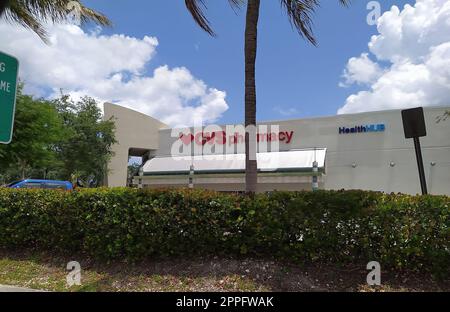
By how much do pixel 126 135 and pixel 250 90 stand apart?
2499cm

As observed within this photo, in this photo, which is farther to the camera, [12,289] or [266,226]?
[12,289]

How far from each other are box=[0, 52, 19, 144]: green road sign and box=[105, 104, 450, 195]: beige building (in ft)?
63.5

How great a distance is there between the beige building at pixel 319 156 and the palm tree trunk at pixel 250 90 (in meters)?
15.2

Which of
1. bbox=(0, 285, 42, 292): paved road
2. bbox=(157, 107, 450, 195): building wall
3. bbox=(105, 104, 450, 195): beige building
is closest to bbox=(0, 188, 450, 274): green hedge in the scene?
bbox=(0, 285, 42, 292): paved road

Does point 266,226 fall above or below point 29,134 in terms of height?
below

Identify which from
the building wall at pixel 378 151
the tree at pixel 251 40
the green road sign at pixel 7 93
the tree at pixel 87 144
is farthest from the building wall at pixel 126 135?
the green road sign at pixel 7 93

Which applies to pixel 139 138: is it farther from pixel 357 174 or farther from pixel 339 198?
pixel 339 198

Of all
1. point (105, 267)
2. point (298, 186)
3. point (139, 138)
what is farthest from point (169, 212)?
point (139, 138)

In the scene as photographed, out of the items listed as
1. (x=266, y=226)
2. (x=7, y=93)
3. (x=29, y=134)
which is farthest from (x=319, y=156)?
(x=7, y=93)

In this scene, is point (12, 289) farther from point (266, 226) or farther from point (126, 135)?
point (126, 135)

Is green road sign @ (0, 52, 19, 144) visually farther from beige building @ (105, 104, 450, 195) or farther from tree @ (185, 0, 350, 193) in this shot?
beige building @ (105, 104, 450, 195)

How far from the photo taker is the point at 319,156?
23.0 metres

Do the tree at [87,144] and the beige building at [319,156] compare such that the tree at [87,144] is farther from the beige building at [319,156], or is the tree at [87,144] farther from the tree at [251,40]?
the tree at [251,40]

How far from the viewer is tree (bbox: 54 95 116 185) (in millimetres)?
29719
